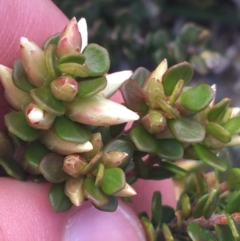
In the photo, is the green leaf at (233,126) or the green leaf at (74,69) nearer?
the green leaf at (74,69)

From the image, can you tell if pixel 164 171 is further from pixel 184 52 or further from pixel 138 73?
pixel 184 52

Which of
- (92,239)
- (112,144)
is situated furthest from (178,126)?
(92,239)

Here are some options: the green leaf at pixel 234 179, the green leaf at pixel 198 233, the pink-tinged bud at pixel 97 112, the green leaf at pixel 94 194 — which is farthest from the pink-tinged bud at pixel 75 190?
the green leaf at pixel 234 179

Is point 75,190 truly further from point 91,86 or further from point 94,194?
point 91,86

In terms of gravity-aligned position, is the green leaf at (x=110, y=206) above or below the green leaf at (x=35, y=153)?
below

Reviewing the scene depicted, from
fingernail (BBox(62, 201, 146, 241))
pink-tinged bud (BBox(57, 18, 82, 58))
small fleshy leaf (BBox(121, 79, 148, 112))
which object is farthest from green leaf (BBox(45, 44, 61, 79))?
fingernail (BBox(62, 201, 146, 241))

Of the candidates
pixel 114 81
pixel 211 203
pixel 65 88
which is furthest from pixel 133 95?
pixel 211 203

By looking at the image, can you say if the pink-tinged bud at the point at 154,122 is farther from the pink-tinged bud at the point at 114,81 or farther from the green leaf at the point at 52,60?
the green leaf at the point at 52,60
